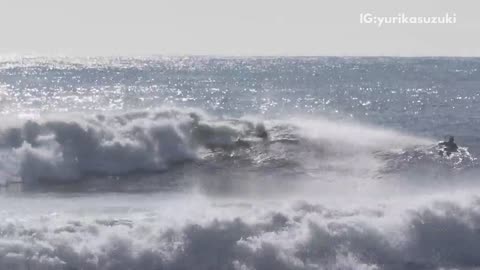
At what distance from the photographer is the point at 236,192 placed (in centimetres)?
2947

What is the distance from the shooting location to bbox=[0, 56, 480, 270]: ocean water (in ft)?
71.9

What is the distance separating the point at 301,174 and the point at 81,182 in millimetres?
7275

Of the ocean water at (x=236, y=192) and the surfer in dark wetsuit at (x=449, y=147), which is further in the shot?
the surfer in dark wetsuit at (x=449, y=147)

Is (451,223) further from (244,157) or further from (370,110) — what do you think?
(370,110)

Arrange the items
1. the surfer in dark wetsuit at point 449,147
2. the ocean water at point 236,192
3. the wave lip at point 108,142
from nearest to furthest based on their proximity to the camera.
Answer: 1. the ocean water at point 236,192
2. the wave lip at point 108,142
3. the surfer in dark wetsuit at point 449,147

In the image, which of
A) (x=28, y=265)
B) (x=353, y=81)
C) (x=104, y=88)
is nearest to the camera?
(x=28, y=265)

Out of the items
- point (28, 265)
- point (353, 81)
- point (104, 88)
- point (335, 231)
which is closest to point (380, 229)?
point (335, 231)

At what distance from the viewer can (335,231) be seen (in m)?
22.8

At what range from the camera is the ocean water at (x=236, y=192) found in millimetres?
21922

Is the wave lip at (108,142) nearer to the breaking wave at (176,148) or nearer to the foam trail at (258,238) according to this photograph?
the breaking wave at (176,148)

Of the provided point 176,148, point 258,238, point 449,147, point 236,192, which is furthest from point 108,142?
point 258,238

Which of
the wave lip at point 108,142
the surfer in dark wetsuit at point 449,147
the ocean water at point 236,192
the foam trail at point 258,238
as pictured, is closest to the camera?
the foam trail at point 258,238

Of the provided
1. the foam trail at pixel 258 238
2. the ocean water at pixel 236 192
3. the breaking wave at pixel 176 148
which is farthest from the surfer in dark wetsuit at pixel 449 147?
the foam trail at pixel 258 238

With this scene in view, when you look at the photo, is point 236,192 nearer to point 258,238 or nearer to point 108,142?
point 258,238
